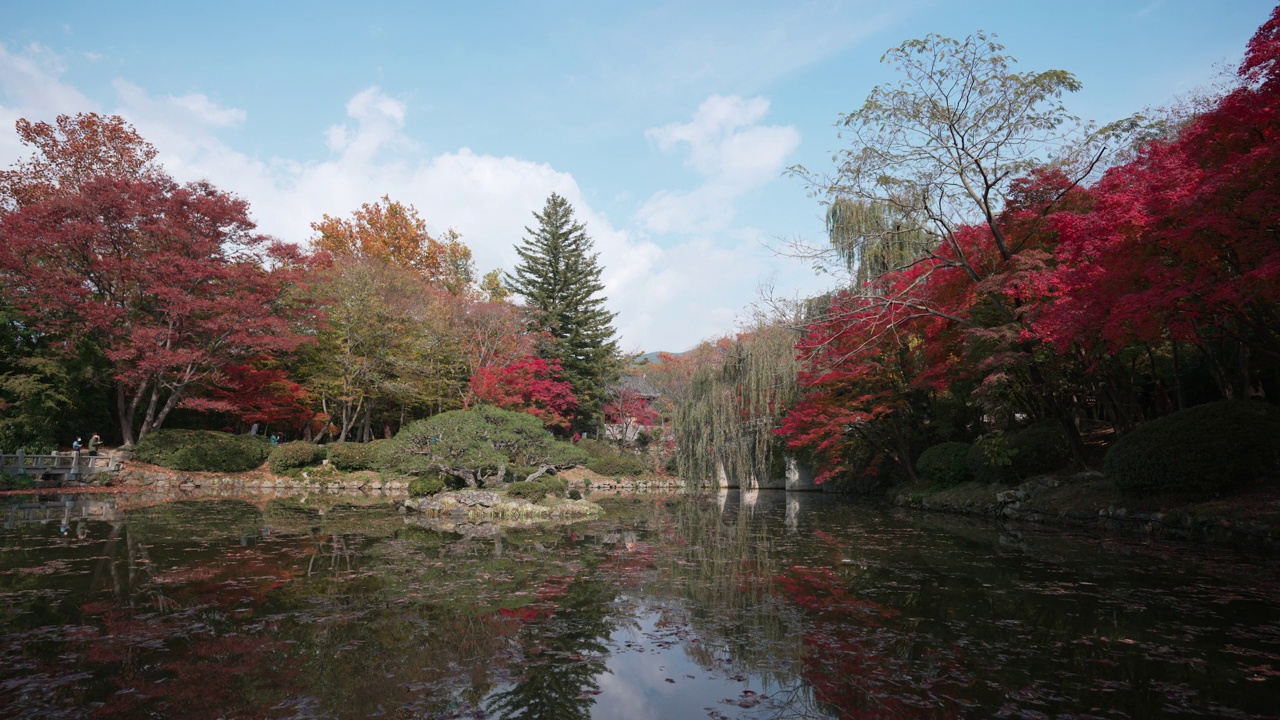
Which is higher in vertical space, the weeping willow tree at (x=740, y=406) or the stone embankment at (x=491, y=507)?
the weeping willow tree at (x=740, y=406)

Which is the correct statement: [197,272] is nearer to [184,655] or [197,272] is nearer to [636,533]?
[636,533]

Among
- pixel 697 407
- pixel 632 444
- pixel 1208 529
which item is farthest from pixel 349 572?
pixel 632 444

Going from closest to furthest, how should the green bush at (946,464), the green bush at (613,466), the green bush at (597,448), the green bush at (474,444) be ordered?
the green bush at (474,444)
the green bush at (946,464)
the green bush at (613,466)
the green bush at (597,448)

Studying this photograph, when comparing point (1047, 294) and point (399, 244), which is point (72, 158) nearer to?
point (399, 244)

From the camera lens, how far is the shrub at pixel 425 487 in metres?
14.2

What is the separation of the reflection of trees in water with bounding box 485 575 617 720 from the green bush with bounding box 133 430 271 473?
17.3 m

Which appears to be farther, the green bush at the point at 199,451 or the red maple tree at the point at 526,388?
the red maple tree at the point at 526,388

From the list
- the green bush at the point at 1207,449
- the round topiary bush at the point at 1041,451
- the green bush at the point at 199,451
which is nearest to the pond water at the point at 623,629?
the green bush at the point at 1207,449

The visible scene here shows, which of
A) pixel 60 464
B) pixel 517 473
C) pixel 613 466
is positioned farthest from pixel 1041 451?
pixel 60 464

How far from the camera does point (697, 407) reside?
19.0 m

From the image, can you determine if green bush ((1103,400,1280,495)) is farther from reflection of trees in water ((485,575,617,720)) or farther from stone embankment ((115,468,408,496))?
stone embankment ((115,468,408,496))

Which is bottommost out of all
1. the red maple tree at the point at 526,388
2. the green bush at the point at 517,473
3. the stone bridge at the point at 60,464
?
the green bush at the point at 517,473

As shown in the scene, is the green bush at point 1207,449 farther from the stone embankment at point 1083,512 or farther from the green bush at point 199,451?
the green bush at point 199,451

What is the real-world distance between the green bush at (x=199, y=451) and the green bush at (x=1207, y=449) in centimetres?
2125
